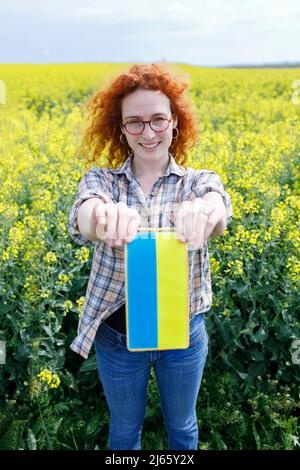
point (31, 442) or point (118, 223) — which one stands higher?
point (118, 223)

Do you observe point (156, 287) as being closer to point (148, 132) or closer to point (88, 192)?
point (88, 192)

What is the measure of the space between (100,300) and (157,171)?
18.3 inches

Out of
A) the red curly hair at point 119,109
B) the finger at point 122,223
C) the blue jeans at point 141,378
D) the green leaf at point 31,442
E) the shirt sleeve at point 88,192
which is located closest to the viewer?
the finger at point 122,223

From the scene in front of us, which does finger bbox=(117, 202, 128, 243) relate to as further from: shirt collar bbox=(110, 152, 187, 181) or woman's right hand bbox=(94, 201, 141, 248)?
shirt collar bbox=(110, 152, 187, 181)

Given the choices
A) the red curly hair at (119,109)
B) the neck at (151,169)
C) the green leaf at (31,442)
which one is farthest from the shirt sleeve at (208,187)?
the green leaf at (31,442)

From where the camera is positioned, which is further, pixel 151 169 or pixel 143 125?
pixel 151 169

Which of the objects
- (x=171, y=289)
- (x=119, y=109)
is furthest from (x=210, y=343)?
(x=171, y=289)

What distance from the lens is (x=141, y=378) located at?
6.42 ft

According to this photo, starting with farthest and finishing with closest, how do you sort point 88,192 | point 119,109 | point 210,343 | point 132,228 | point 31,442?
point 210,343, point 31,442, point 119,109, point 88,192, point 132,228

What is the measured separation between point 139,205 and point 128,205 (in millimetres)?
35

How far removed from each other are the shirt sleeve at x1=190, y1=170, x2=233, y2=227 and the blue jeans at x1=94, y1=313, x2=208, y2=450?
17.5 inches

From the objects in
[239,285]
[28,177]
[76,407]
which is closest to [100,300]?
[239,285]

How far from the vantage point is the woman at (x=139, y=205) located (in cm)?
175

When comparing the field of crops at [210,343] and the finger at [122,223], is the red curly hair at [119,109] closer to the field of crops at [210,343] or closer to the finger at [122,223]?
the finger at [122,223]
